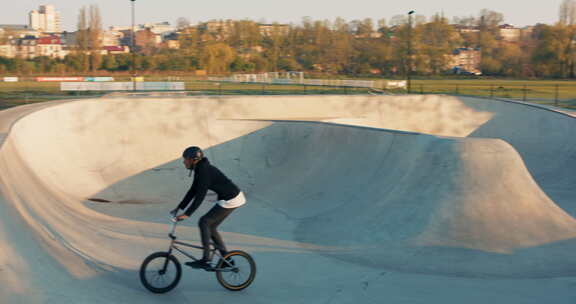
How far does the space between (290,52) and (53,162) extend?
4391 inches

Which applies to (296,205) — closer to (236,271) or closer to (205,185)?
(236,271)

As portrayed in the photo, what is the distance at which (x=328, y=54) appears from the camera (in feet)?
392

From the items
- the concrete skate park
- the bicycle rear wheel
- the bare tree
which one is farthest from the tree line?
the bicycle rear wheel

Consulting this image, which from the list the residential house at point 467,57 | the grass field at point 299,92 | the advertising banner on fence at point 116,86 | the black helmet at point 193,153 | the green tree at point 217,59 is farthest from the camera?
the residential house at point 467,57

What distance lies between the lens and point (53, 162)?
53.7ft

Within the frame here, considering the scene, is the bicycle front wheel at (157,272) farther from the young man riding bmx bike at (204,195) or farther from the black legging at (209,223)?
the black legging at (209,223)

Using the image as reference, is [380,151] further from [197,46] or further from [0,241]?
[197,46]

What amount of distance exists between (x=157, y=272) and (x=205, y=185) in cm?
126

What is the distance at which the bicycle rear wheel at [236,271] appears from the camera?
7.22m

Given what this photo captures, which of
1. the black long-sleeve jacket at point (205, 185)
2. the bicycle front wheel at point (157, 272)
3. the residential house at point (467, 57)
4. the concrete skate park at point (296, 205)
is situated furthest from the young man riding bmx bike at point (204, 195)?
the residential house at point (467, 57)

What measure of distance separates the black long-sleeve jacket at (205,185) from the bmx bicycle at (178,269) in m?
0.36

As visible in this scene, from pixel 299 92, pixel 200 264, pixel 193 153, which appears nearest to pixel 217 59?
pixel 299 92

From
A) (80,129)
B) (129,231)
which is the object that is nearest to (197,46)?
(80,129)

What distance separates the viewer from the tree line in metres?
81.9
